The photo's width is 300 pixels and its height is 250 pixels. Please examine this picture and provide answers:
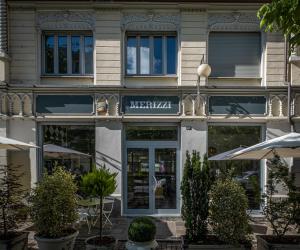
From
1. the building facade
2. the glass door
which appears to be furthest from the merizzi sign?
the glass door

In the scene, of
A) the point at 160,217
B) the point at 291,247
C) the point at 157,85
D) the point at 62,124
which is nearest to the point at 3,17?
the point at 62,124

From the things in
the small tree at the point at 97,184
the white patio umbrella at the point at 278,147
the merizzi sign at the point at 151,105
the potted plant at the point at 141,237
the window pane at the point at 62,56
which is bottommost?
the potted plant at the point at 141,237

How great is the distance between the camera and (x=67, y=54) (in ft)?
33.4

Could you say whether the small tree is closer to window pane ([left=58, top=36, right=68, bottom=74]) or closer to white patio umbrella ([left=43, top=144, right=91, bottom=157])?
white patio umbrella ([left=43, top=144, right=91, bottom=157])

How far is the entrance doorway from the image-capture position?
1007cm

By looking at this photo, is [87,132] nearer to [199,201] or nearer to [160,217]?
[160,217]

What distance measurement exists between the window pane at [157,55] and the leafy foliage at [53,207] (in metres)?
5.34

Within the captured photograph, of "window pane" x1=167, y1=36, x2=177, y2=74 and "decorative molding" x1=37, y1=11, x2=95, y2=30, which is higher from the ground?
"decorative molding" x1=37, y1=11, x2=95, y2=30

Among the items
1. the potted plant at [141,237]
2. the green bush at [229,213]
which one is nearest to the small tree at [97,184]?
the potted plant at [141,237]

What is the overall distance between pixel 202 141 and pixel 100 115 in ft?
10.9

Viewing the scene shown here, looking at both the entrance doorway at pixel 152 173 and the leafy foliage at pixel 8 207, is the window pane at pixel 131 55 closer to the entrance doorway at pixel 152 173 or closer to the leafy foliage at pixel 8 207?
the entrance doorway at pixel 152 173

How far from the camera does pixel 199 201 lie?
5949 millimetres

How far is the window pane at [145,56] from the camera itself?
10.2 meters

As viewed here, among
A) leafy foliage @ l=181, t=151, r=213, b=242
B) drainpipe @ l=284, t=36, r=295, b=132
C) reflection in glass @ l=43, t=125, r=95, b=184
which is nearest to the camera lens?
leafy foliage @ l=181, t=151, r=213, b=242
